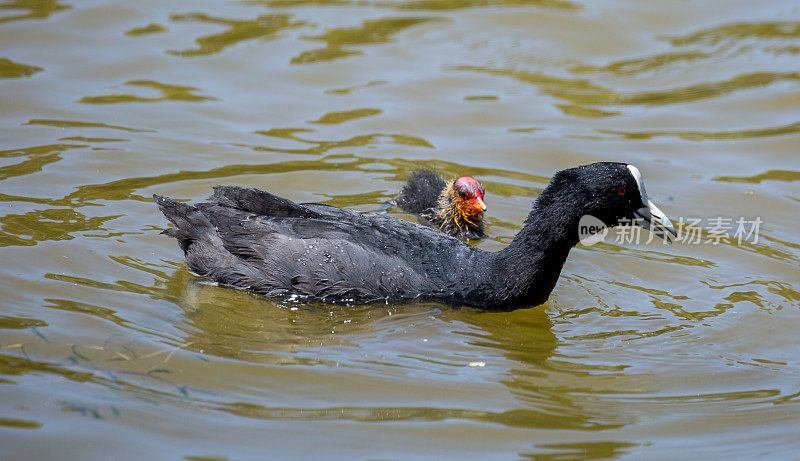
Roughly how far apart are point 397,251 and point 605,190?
1.49 meters

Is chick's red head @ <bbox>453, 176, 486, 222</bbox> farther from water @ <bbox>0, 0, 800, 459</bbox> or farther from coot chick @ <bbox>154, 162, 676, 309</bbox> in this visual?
coot chick @ <bbox>154, 162, 676, 309</bbox>

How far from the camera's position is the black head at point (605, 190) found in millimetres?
6309

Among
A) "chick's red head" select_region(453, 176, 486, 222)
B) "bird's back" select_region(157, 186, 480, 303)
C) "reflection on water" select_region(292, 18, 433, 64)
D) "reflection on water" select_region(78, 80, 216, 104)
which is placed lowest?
"bird's back" select_region(157, 186, 480, 303)

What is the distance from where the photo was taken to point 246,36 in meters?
12.0

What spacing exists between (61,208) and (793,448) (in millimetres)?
5665

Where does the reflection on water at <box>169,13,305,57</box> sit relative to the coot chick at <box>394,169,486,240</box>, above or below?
above

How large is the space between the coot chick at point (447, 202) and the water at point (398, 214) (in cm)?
25

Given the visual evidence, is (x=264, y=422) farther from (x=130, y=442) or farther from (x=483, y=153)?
(x=483, y=153)

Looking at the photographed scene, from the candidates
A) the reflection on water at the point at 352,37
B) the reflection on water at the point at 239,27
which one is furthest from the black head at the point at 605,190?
the reflection on water at the point at 239,27

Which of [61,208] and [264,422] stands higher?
[61,208]

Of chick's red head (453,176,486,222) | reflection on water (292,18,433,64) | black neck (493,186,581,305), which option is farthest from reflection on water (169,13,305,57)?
black neck (493,186,581,305)

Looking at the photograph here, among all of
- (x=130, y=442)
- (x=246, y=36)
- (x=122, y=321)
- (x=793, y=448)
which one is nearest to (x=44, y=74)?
(x=246, y=36)

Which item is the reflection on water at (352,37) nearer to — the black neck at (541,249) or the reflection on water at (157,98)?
the reflection on water at (157,98)

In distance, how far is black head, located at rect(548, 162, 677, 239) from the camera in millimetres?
6309
